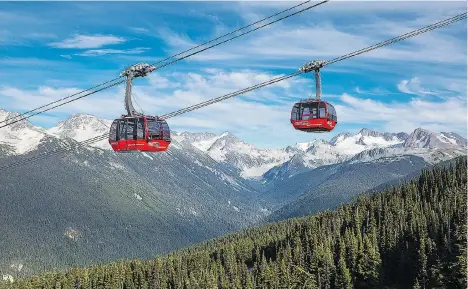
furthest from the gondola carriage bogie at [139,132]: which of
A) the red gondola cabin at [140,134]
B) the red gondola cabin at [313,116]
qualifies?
the red gondola cabin at [313,116]

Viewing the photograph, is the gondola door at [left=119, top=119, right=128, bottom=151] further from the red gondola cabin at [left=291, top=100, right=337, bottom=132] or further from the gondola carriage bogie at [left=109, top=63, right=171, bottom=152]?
the red gondola cabin at [left=291, top=100, right=337, bottom=132]

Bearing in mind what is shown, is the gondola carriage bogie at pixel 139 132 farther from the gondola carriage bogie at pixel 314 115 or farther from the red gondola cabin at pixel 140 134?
the gondola carriage bogie at pixel 314 115

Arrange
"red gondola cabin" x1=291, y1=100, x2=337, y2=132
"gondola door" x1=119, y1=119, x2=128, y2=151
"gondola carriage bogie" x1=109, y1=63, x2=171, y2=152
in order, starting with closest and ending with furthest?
1. "gondola carriage bogie" x1=109, y1=63, x2=171, y2=152
2. "gondola door" x1=119, y1=119, x2=128, y2=151
3. "red gondola cabin" x1=291, y1=100, x2=337, y2=132

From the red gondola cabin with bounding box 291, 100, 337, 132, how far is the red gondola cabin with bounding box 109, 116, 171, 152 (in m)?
13.6

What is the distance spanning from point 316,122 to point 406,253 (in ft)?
441

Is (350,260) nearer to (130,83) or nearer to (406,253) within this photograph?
(406,253)

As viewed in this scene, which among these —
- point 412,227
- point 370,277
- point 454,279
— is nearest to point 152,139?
point 454,279

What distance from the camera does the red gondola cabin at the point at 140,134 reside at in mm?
48312

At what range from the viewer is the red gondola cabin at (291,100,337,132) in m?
51.4

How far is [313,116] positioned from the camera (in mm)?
52094

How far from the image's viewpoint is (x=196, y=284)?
185 meters

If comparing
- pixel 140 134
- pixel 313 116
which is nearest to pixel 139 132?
pixel 140 134

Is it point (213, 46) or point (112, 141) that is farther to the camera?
point (112, 141)

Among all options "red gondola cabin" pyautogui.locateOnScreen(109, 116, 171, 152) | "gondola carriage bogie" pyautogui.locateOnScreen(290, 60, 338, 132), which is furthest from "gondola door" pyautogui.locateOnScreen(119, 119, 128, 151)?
"gondola carriage bogie" pyautogui.locateOnScreen(290, 60, 338, 132)
